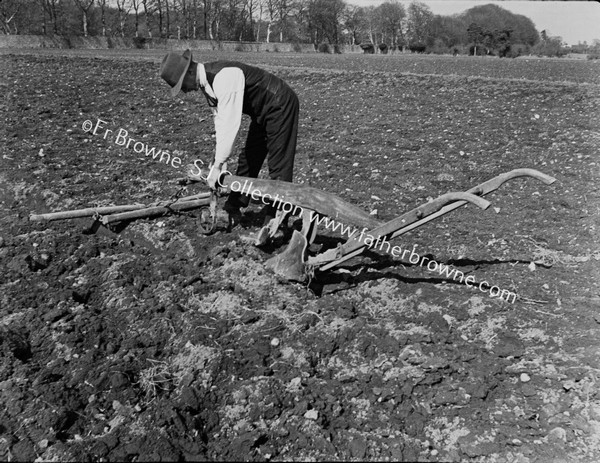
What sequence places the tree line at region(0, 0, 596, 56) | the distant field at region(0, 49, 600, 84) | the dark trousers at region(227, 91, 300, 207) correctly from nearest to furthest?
the dark trousers at region(227, 91, 300, 207) < the distant field at region(0, 49, 600, 84) < the tree line at region(0, 0, 596, 56)

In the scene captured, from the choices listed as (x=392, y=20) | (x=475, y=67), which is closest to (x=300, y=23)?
(x=392, y=20)

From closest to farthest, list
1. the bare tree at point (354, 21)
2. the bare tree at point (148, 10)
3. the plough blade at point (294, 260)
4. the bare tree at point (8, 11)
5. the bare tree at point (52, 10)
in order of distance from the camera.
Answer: the plough blade at point (294, 260), the bare tree at point (8, 11), the bare tree at point (52, 10), the bare tree at point (148, 10), the bare tree at point (354, 21)

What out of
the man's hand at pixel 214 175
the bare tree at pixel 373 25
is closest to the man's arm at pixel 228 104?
the man's hand at pixel 214 175

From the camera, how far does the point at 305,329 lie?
11.8 feet

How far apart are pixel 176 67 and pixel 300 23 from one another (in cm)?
7882

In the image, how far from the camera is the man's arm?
155 inches

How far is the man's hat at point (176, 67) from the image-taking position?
12.8ft

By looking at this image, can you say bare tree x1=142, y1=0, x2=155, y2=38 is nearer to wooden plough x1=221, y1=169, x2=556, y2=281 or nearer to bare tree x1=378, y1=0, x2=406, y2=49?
bare tree x1=378, y1=0, x2=406, y2=49

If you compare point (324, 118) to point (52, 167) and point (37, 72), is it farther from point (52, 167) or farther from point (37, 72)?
point (37, 72)

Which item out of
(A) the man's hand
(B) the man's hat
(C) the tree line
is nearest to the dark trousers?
(A) the man's hand

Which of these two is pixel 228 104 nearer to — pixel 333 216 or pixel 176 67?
pixel 176 67

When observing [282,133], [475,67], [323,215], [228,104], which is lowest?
[323,215]

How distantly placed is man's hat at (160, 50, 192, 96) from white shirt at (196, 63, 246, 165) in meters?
0.12

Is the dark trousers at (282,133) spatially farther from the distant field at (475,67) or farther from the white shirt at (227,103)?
the distant field at (475,67)
